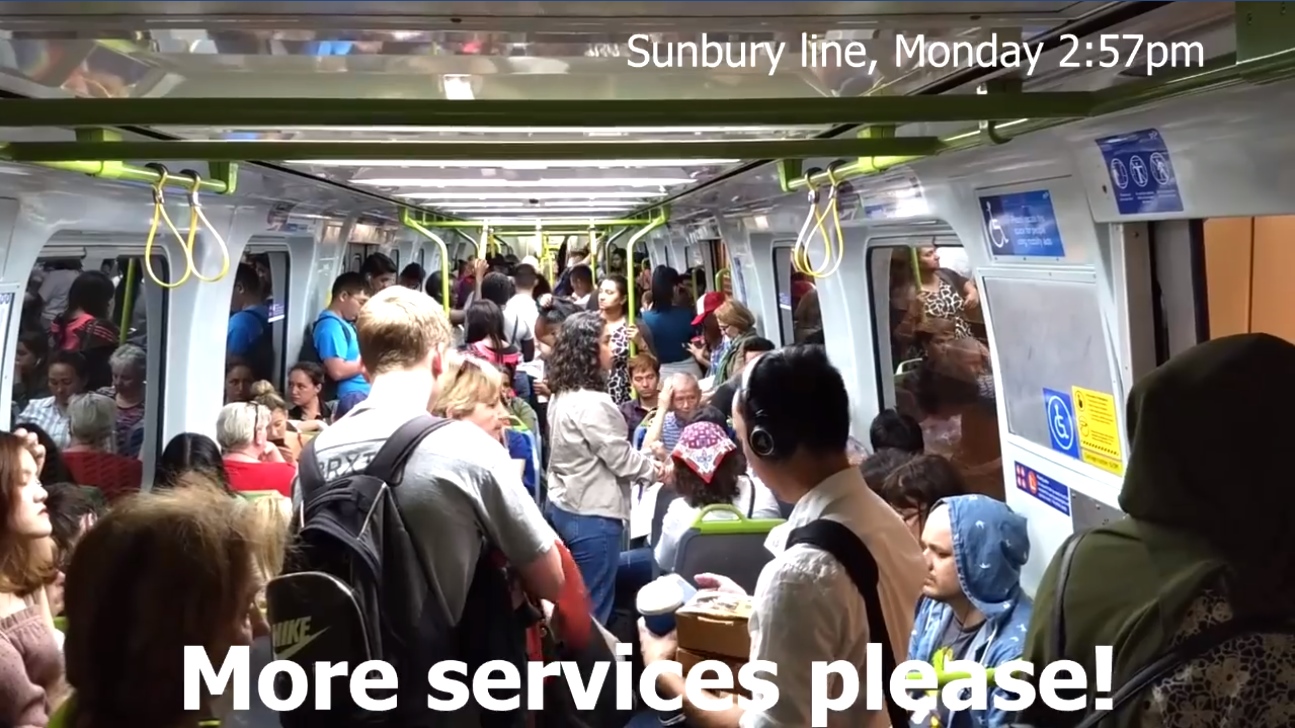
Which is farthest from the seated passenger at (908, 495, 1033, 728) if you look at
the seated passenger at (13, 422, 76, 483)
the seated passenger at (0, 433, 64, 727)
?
the seated passenger at (13, 422, 76, 483)

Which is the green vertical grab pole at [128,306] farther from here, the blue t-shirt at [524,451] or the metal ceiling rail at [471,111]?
the metal ceiling rail at [471,111]

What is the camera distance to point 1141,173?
251cm

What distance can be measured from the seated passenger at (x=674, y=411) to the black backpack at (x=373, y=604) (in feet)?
10.1

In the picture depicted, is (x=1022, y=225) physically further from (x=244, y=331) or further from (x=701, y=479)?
(x=244, y=331)

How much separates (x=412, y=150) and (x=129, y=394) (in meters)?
3.70

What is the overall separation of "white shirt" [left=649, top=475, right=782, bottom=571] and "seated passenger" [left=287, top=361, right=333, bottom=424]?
3.05 meters

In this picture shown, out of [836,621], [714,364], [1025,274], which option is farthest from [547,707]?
[714,364]

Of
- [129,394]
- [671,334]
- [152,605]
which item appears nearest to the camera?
[152,605]

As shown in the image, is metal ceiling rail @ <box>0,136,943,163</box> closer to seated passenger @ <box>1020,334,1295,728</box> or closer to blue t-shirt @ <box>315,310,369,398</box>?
seated passenger @ <box>1020,334,1295,728</box>

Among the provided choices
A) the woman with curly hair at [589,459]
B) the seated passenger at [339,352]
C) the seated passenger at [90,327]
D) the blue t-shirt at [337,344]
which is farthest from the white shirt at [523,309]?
the woman with curly hair at [589,459]

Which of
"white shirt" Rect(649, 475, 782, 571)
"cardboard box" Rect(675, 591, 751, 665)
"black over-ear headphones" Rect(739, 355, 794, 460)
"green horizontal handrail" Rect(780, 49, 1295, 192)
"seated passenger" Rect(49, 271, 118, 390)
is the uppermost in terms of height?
"green horizontal handrail" Rect(780, 49, 1295, 192)

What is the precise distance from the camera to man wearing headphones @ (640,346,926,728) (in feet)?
5.88

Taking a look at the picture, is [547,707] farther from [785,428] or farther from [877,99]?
[877,99]

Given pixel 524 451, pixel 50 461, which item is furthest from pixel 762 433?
pixel 50 461
